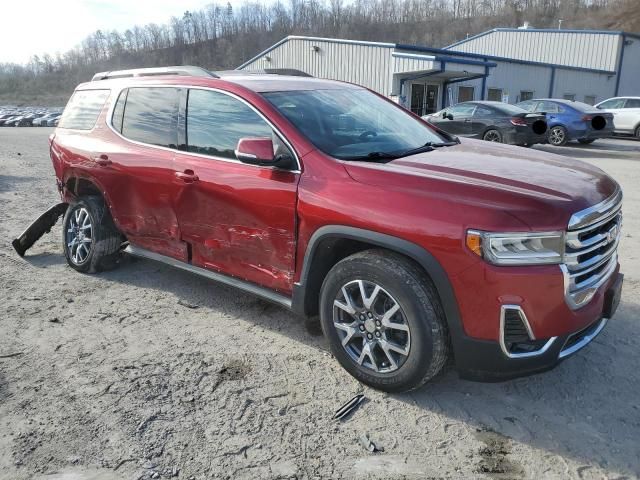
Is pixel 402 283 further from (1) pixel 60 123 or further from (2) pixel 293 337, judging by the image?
(1) pixel 60 123

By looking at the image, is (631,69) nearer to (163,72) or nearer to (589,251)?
(163,72)

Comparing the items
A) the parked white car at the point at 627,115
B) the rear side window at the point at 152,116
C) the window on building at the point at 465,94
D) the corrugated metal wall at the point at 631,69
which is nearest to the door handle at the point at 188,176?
the rear side window at the point at 152,116

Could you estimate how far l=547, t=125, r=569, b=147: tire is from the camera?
55.7ft

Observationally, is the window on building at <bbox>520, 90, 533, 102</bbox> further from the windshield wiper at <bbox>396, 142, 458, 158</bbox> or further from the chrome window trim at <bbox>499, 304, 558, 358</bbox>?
the chrome window trim at <bbox>499, 304, 558, 358</bbox>

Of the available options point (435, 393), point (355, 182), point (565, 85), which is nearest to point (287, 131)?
point (355, 182)

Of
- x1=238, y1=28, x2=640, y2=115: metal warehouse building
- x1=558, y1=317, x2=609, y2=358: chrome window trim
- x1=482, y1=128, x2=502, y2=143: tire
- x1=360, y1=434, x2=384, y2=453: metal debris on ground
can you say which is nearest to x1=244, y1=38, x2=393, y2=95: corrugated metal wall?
x1=238, y1=28, x2=640, y2=115: metal warehouse building

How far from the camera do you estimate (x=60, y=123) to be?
18.1 feet

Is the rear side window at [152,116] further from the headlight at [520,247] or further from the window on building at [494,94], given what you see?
the window on building at [494,94]

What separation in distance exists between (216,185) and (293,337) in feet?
4.01

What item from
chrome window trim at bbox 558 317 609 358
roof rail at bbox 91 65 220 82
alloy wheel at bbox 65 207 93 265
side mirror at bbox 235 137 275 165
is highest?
roof rail at bbox 91 65 220 82

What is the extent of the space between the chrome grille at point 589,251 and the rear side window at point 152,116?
2882 millimetres

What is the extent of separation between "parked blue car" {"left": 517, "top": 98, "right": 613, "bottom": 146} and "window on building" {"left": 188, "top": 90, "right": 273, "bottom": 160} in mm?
15330

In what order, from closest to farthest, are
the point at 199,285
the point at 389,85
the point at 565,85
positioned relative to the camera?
the point at 199,285 → the point at 389,85 → the point at 565,85

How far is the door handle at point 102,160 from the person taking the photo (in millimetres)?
4676
